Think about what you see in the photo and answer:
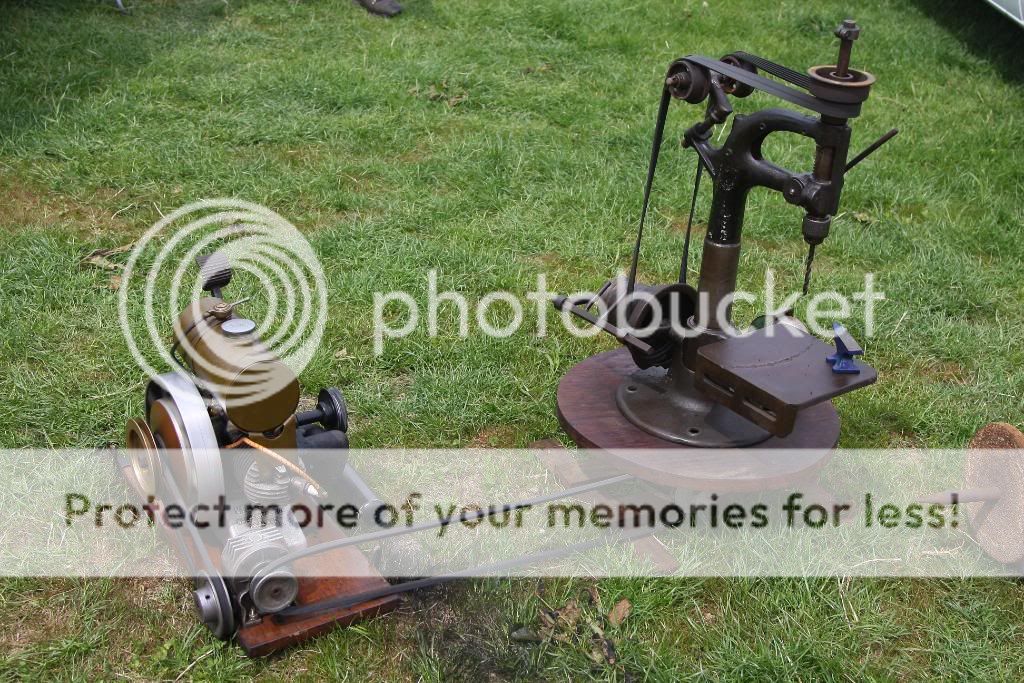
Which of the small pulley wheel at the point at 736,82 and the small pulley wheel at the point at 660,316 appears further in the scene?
the small pulley wheel at the point at 660,316

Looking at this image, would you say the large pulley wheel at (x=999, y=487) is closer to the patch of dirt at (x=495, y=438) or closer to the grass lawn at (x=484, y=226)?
the grass lawn at (x=484, y=226)

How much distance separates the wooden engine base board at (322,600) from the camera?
2.46m

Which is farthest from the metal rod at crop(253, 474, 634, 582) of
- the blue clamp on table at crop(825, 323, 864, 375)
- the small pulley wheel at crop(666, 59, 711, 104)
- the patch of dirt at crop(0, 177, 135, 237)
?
the patch of dirt at crop(0, 177, 135, 237)

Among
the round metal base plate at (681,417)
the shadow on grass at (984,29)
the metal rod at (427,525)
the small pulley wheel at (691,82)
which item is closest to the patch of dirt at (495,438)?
the metal rod at (427,525)

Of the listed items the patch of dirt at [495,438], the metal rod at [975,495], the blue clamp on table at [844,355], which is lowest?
the patch of dirt at [495,438]

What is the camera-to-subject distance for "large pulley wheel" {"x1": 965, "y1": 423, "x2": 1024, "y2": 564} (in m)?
2.68

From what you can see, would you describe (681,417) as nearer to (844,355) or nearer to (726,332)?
(726,332)

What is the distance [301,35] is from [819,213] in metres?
4.91

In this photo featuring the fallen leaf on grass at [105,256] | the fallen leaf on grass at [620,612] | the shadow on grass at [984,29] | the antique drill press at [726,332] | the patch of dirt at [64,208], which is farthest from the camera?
the shadow on grass at [984,29]

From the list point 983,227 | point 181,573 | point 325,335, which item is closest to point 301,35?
point 325,335

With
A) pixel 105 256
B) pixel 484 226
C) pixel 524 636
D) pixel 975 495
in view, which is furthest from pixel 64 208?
pixel 975 495

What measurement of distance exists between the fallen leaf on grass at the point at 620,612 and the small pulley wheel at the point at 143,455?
121cm

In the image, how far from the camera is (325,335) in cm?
383

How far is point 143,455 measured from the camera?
2801 mm
